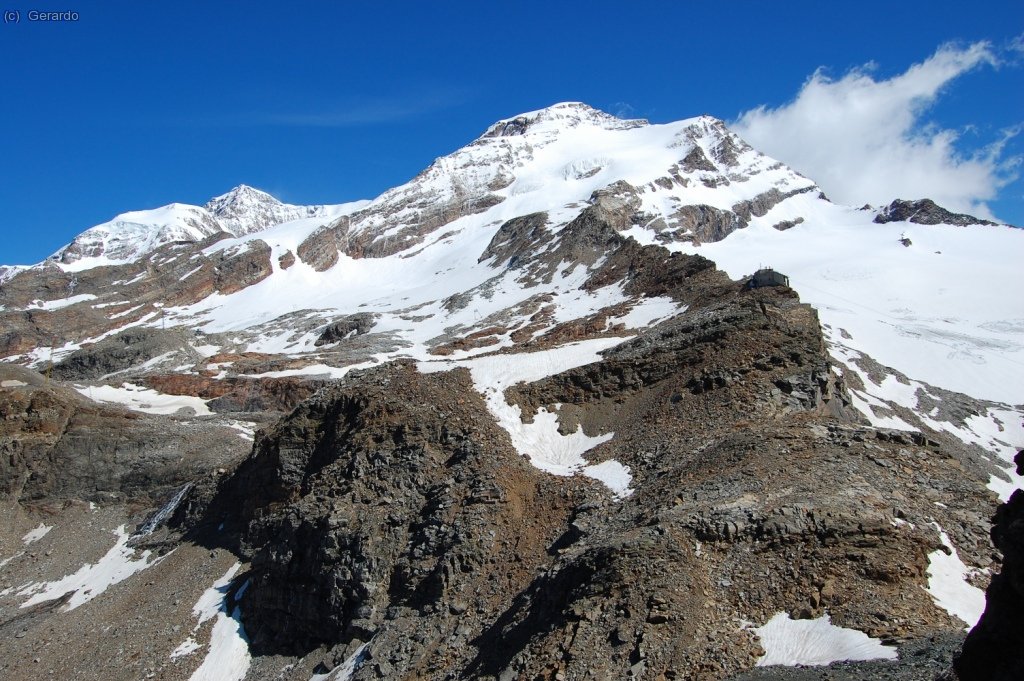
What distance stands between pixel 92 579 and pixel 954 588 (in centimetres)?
3810

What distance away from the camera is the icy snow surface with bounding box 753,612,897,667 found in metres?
15.0

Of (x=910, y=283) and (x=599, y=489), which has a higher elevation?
(x=599, y=489)

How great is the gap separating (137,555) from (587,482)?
25.7 m

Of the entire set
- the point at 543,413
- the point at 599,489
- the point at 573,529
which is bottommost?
the point at 573,529

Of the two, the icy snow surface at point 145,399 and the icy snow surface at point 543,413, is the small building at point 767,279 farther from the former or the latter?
the icy snow surface at point 145,399

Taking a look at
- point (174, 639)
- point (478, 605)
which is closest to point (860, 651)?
point (478, 605)

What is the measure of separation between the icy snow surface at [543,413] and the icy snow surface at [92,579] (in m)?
18.2

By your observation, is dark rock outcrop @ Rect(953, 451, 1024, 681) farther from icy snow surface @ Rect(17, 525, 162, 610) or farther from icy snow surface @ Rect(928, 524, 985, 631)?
icy snow surface @ Rect(17, 525, 162, 610)

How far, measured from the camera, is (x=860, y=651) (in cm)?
1503

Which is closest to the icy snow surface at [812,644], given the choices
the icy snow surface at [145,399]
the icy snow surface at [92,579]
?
the icy snow surface at [92,579]

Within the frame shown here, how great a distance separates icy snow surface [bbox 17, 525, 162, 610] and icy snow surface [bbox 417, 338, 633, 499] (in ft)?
59.6

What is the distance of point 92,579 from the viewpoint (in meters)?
36.6

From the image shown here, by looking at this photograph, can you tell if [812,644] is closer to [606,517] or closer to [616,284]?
[606,517]

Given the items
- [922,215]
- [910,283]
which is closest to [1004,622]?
[910,283]
